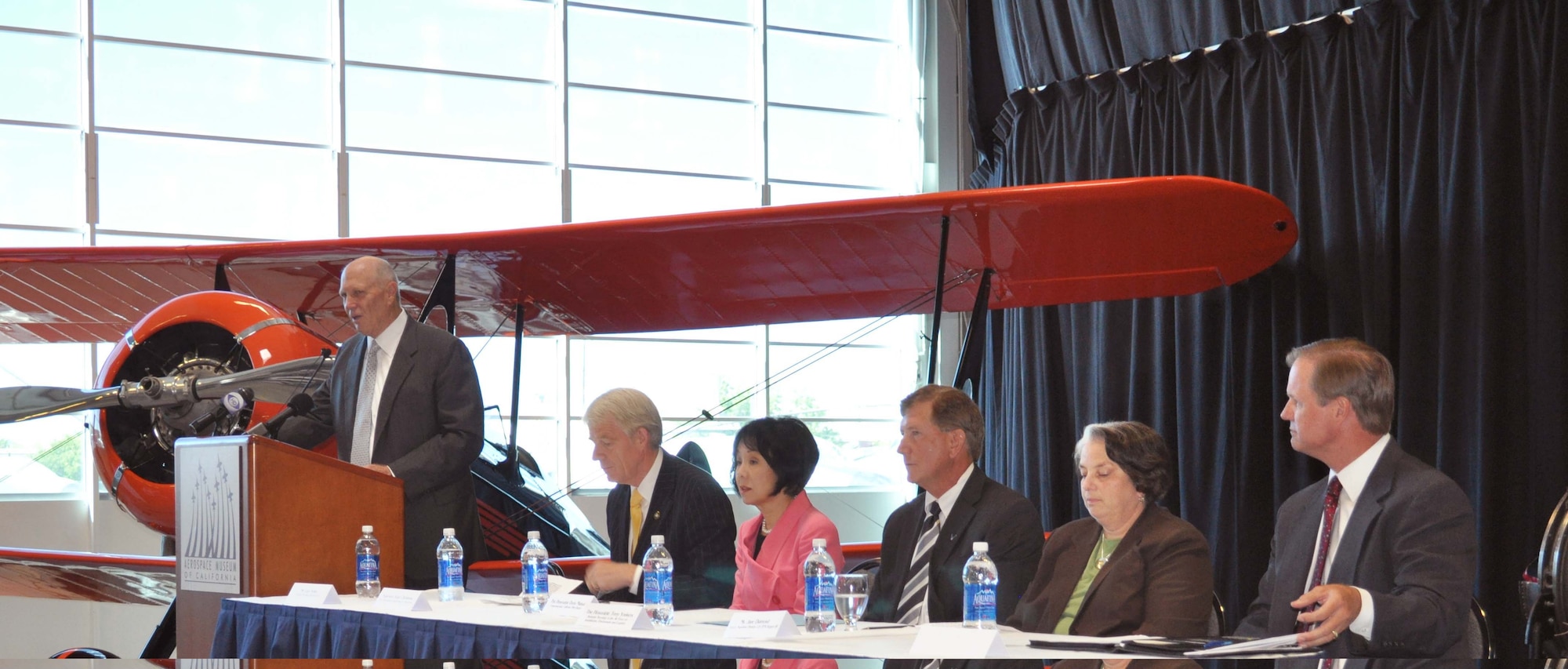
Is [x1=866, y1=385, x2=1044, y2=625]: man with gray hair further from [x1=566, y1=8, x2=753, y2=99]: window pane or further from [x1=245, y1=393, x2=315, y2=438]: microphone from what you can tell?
[x1=566, y1=8, x2=753, y2=99]: window pane

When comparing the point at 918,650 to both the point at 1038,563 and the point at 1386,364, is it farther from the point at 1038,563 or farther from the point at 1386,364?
the point at 1386,364

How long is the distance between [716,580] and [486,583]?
155 centimetres

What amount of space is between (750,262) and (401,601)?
2286 millimetres

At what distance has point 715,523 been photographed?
303 cm

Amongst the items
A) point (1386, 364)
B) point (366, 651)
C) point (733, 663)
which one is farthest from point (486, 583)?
point (1386, 364)

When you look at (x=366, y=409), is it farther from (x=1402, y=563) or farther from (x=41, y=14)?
(x=41, y=14)

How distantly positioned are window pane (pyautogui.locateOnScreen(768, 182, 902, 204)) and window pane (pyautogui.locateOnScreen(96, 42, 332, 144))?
3.28 m

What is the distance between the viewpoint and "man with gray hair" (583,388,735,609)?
2.94 m

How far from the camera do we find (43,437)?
784cm

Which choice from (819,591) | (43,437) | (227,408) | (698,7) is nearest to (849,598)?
(819,591)

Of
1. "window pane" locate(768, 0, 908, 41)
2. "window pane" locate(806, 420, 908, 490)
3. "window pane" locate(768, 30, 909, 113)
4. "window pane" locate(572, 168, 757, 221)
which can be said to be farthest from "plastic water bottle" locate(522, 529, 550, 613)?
"window pane" locate(768, 0, 908, 41)

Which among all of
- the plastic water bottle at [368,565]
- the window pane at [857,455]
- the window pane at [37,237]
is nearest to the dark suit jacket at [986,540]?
the plastic water bottle at [368,565]

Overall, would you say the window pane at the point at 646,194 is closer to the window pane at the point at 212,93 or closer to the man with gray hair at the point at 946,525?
the window pane at the point at 212,93

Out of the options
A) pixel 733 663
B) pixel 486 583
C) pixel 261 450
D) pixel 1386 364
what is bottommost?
pixel 486 583
